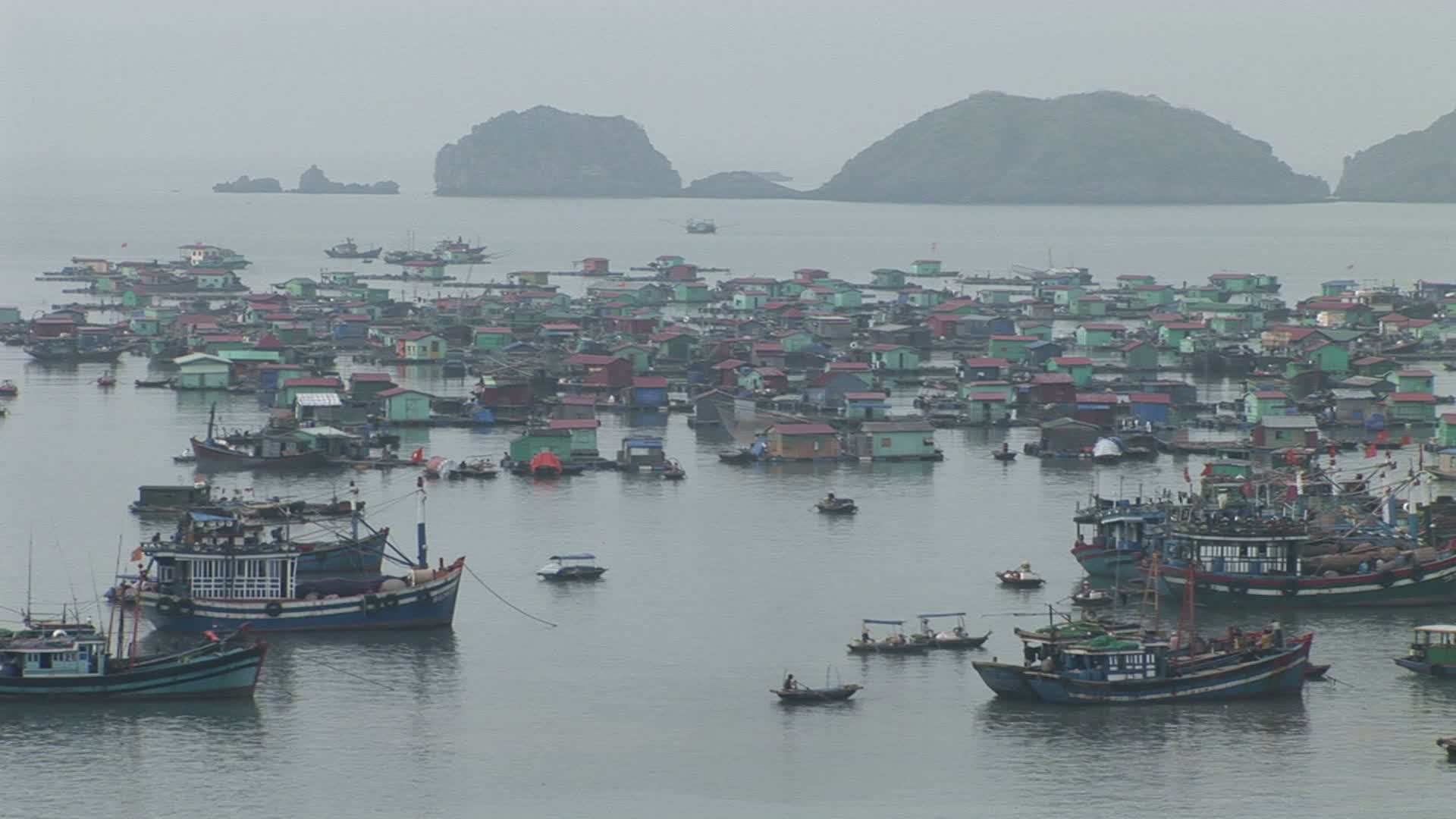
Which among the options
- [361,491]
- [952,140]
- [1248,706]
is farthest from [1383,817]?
[952,140]

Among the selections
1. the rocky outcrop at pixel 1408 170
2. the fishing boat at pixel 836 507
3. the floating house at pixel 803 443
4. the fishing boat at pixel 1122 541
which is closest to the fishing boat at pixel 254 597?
the fishing boat at pixel 1122 541

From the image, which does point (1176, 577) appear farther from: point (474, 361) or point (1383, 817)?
point (474, 361)

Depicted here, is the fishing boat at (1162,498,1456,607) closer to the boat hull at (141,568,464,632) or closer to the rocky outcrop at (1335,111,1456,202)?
the boat hull at (141,568,464,632)

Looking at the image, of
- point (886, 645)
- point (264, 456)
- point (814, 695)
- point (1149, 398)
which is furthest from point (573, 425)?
point (814, 695)

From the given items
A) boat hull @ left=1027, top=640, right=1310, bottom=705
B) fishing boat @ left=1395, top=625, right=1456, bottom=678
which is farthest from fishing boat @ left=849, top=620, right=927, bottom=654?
fishing boat @ left=1395, top=625, right=1456, bottom=678

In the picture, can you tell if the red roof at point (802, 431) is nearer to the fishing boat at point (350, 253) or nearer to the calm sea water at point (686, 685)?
the calm sea water at point (686, 685)

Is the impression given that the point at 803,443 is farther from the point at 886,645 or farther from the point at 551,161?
the point at 551,161
